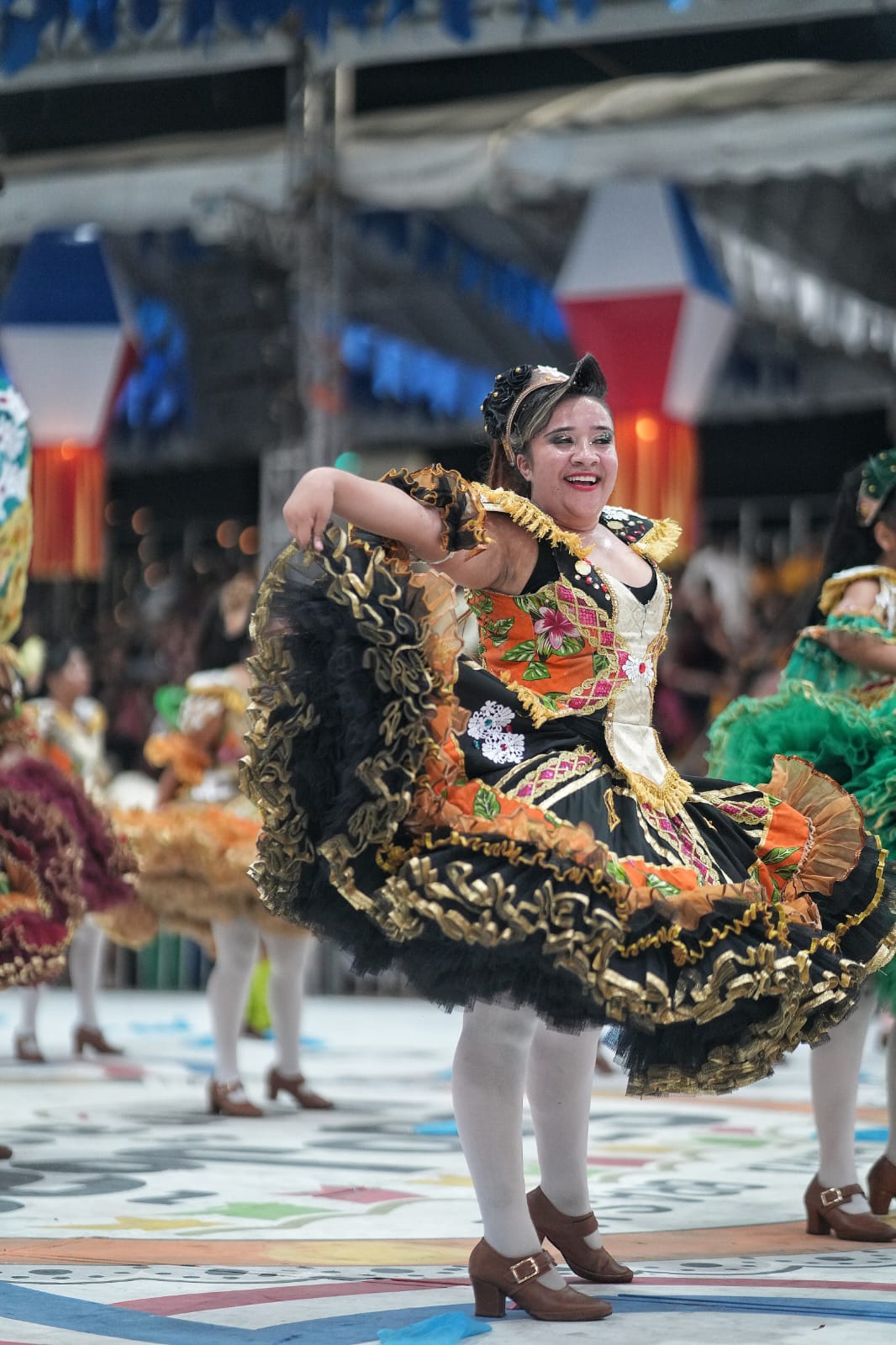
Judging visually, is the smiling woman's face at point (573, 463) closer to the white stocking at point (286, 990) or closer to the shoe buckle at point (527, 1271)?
the shoe buckle at point (527, 1271)

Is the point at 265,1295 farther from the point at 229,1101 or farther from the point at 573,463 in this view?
the point at 229,1101

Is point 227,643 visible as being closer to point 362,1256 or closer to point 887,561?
point 887,561

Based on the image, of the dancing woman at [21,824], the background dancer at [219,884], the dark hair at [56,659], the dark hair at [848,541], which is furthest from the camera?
the dark hair at [56,659]

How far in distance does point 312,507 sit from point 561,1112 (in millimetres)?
1310

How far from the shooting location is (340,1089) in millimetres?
7492

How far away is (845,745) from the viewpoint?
4.40m

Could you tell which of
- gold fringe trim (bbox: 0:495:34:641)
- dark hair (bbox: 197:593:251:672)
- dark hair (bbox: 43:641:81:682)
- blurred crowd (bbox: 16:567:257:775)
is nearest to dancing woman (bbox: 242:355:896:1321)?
gold fringe trim (bbox: 0:495:34:641)

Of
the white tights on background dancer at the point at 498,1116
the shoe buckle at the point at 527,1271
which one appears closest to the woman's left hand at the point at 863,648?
the white tights on background dancer at the point at 498,1116

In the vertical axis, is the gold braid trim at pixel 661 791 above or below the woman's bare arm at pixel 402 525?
below

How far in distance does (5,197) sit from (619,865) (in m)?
8.88

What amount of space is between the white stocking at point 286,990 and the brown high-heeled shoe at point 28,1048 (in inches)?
77.2

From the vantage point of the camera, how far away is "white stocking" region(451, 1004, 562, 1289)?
3.35 meters

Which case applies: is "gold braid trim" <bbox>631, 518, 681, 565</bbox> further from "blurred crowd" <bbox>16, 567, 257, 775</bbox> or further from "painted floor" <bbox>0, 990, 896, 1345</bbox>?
"blurred crowd" <bbox>16, 567, 257, 775</bbox>

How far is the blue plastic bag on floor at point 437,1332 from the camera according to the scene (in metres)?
3.15
